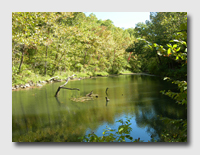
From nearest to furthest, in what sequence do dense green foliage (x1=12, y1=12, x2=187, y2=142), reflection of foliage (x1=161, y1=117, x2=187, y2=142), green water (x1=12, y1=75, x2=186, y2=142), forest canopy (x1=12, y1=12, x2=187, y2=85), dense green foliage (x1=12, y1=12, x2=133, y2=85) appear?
reflection of foliage (x1=161, y1=117, x2=187, y2=142)
green water (x1=12, y1=75, x2=186, y2=142)
dense green foliage (x1=12, y1=12, x2=133, y2=85)
dense green foliage (x1=12, y1=12, x2=187, y2=142)
forest canopy (x1=12, y1=12, x2=187, y2=85)

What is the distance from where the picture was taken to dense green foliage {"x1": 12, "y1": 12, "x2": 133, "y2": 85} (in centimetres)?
1397

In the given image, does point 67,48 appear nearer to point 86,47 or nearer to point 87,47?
point 87,47

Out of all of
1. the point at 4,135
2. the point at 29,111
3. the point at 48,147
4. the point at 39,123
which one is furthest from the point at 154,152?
the point at 29,111

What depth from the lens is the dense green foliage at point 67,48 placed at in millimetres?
13970

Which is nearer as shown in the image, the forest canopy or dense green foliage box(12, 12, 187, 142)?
dense green foliage box(12, 12, 187, 142)

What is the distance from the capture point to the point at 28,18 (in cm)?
792

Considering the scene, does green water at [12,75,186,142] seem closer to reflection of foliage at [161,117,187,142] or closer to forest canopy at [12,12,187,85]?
reflection of foliage at [161,117,187,142]

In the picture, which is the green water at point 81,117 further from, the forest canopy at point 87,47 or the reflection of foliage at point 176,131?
the forest canopy at point 87,47

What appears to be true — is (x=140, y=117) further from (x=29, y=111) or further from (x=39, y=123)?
(x=29, y=111)

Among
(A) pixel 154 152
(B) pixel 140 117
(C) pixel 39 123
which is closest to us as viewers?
(A) pixel 154 152

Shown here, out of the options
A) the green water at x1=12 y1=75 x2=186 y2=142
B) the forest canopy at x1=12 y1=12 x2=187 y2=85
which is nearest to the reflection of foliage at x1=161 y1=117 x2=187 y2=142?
the green water at x1=12 y1=75 x2=186 y2=142

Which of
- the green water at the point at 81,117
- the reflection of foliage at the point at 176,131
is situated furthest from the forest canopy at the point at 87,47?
the reflection of foliage at the point at 176,131

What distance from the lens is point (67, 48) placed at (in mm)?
20453

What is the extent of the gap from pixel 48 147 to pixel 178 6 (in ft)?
12.6
